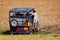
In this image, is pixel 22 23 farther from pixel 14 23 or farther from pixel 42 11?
pixel 42 11

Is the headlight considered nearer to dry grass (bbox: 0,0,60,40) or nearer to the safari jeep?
the safari jeep

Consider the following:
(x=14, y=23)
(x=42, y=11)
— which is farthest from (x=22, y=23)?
(x=42, y=11)

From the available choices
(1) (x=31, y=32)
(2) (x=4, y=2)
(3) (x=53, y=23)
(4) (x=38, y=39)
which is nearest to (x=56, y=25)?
(3) (x=53, y=23)

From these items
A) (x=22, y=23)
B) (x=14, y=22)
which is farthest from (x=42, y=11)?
(x=14, y=22)

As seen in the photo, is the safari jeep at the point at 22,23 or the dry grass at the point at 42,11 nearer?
the safari jeep at the point at 22,23

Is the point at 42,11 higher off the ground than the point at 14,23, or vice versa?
the point at 42,11

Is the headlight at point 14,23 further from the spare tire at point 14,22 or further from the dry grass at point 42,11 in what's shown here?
the dry grass at point 42,11

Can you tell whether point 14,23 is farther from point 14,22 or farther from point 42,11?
point 42,11

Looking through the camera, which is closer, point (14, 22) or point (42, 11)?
point (14, 22)

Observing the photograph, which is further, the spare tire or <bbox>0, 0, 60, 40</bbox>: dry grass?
<bbox>0, 0, 60, 40</bbox>: dry grass

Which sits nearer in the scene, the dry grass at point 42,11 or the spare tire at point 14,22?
the spare tire at point 14,22


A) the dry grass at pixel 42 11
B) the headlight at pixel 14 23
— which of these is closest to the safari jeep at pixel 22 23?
the headlight at pixel 14 23

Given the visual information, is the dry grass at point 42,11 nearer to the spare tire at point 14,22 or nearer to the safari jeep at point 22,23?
the safari jeep at point 22,23

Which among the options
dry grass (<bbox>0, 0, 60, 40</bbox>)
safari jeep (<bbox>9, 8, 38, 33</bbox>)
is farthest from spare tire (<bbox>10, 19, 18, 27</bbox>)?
dry grass (<bbox>0, 0, 60, 40</bbox>)
